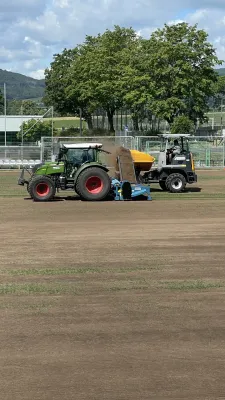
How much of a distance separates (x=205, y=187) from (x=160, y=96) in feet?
89.1

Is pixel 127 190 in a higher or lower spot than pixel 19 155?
lower

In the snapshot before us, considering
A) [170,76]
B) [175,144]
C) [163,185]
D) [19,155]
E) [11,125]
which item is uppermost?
[170,76]

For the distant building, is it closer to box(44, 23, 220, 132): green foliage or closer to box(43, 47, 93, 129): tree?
box(44, 23, 220, 132): green foliage

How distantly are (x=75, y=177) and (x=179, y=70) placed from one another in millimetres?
32386

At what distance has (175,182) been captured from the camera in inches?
992

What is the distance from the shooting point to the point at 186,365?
22.5 ft

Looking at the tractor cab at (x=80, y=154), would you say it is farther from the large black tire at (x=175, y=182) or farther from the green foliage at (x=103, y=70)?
the green foliage at (x=103, y=70)

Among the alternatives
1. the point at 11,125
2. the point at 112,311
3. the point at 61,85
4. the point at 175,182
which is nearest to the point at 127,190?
the point at 175,182

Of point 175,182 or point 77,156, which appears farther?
point 175,182

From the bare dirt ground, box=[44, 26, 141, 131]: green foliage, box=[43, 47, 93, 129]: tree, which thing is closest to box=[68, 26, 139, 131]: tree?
box=[44, 26, 141, 131]: green foliage

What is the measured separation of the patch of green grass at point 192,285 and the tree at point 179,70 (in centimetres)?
4248

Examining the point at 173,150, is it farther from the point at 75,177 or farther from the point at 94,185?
the point at 75,177

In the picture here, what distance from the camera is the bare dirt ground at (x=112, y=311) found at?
6461 millimetres

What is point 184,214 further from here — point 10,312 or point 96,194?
point 10,312
